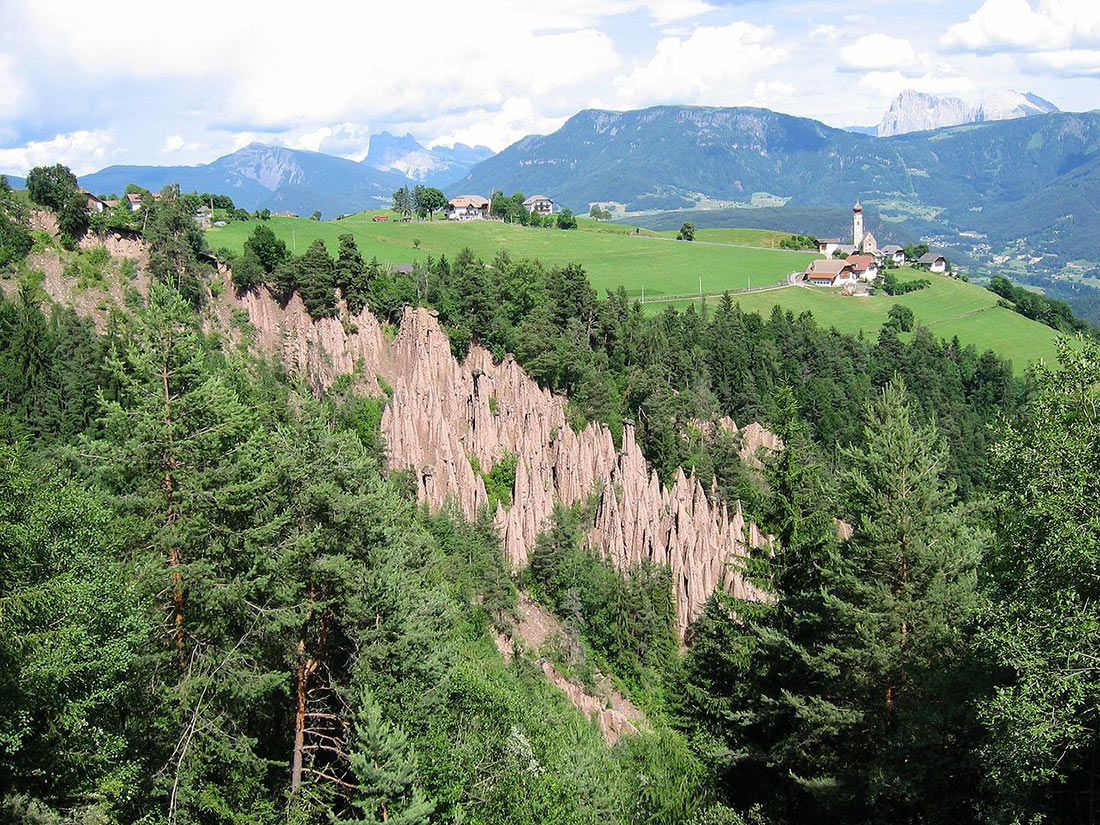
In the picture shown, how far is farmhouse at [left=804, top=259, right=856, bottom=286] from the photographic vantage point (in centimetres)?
11925

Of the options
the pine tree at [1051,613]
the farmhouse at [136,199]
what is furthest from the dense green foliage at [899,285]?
the pine tree at [1051,613]

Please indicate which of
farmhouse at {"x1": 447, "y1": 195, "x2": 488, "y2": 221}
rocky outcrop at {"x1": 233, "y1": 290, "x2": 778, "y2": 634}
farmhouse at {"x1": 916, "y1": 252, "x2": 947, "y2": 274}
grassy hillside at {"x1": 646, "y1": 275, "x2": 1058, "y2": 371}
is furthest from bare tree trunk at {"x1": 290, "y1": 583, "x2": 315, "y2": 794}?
farmhouse at {"x1": 916, "y1": 252, "x2": 947, "y2": 274}

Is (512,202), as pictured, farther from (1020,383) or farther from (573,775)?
(573,775)

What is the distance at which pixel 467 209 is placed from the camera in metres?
160

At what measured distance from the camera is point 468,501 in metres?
Result: 52.8

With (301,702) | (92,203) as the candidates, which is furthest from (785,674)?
(92,203)

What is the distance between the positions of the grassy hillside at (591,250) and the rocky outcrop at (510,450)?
127ft

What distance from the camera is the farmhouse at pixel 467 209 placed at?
15184 cm

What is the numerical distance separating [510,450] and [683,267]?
241ft

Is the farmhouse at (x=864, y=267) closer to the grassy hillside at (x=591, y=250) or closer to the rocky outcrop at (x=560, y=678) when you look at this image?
the grassy hillside at (x=591, y=250)

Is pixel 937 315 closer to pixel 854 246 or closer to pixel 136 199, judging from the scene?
pixel 854 246

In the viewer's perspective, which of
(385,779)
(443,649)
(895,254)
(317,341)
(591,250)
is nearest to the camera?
(385,779)

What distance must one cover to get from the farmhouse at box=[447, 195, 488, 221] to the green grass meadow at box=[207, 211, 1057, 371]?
1237cm

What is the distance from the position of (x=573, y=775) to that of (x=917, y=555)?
9845 mm
